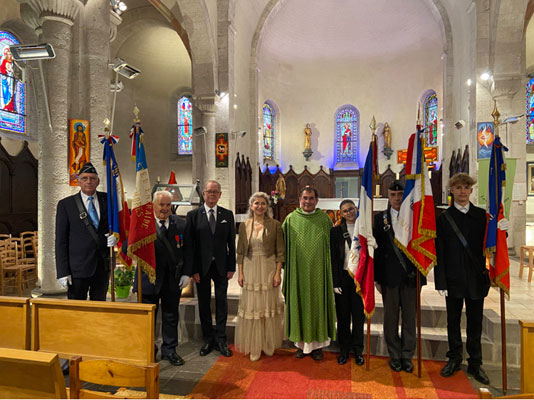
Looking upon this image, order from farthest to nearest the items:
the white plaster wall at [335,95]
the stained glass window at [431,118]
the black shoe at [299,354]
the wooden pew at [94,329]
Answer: the white plaster wall at [335,95] < the stained glass window at [431,118] < the black shoe at [299,354] < the wooden pew at [94,329]

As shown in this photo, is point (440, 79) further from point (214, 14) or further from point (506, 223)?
point (506, 223)

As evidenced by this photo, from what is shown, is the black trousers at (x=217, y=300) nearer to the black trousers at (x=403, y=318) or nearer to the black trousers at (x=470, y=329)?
the black trousers at (x=403, y=318)

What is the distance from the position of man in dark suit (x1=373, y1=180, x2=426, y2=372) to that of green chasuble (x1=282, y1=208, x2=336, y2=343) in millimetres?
521

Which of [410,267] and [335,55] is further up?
[335,55]

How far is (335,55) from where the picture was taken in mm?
16312

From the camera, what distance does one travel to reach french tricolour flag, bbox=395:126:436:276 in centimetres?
335

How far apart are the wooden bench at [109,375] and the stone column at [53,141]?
10.5ft

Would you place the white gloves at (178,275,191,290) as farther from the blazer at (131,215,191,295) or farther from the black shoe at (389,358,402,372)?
the black shoe at (389,358,402,372)

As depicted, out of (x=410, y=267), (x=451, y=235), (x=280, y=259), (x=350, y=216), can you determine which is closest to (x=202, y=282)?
(x=280, y=259)

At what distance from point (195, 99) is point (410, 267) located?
26.4ft

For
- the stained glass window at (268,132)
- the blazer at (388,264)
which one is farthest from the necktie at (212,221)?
the stained glass window at (268,132)

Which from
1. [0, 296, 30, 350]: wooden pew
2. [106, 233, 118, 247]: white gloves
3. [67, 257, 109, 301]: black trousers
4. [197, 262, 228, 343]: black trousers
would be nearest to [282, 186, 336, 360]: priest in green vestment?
[197, 262, 228, 343]: black trousers

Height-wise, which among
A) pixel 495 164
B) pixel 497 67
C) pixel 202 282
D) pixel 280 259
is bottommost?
pixel 202 282

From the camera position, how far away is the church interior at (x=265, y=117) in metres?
3.59
